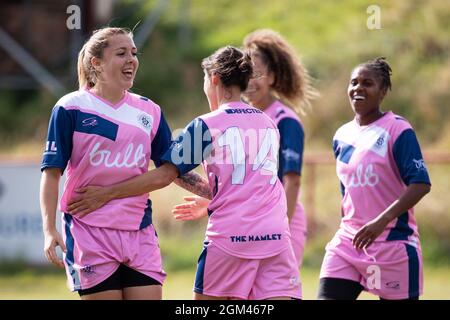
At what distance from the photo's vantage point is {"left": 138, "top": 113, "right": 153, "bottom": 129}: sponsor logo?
205 inches

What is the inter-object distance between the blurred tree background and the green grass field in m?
0.47

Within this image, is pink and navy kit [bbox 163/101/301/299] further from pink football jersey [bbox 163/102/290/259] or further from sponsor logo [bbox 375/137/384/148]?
sponsor logo [bbox 375/137/384/148]

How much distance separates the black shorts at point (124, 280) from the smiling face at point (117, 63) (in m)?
1.00

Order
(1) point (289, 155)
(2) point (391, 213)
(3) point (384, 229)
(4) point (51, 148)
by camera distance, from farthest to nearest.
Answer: (1) point (289, 155) < (3) point (384, 229) < (2) point (391, 213) < (4) point (51, 148)

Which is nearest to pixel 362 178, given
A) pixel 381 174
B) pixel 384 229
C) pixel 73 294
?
pixel 381 174

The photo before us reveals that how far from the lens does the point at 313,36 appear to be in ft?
66.3

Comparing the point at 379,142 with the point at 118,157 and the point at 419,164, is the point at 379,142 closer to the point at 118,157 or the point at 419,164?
the point at 419,164

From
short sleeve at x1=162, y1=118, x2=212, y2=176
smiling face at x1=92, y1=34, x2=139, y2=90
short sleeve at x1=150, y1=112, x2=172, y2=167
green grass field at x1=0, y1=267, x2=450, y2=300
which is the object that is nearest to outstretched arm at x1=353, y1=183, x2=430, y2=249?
short sleeve at x1=162, y1=118, x2=212, y2=176

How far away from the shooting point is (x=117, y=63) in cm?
518

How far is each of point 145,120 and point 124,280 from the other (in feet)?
2.88

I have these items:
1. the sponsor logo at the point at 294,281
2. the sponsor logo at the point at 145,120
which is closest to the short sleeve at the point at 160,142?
the sponsor logo at the point at 145,120

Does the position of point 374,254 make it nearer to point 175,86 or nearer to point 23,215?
point 23,215

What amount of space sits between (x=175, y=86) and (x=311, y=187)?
7526 mm
